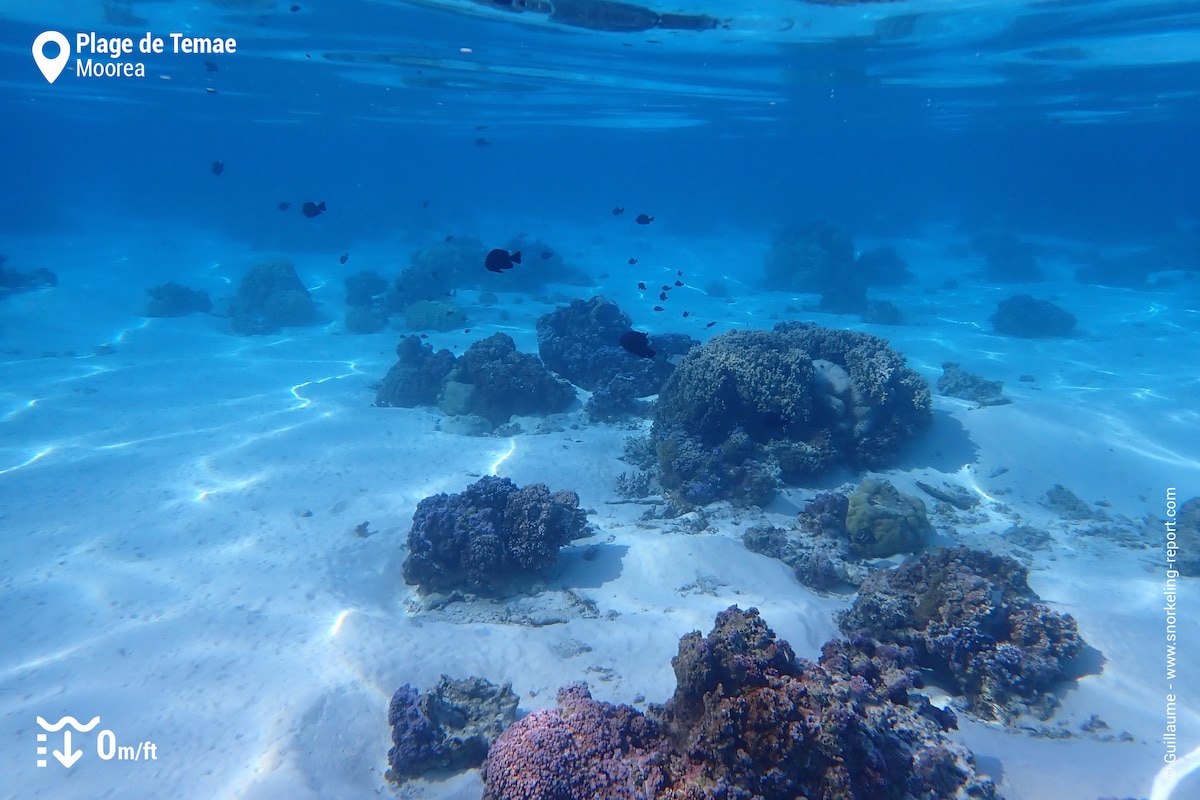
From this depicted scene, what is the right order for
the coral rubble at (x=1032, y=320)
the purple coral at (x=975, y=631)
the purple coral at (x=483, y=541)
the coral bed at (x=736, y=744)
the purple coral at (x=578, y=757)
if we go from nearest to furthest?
the coral bed at (x=736, y=744)
the purple coral at (x=578, y=757)
the purple coral at (x=975, y=631)
the purple coral at (x=483, y=541)
the coral rubble at (x=1032, y=320)

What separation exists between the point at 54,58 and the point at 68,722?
36885mm

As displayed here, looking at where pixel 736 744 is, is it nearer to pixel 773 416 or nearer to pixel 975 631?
pixel 975 631

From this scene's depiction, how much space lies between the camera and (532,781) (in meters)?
3.13

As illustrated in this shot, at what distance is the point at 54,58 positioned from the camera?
27672 millimetres

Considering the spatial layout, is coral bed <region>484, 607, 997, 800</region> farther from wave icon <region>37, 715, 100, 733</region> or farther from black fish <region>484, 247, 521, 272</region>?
black fish <region>484, 247, 521, 272</region>

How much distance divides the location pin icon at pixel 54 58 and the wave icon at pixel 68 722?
3014 centimetres

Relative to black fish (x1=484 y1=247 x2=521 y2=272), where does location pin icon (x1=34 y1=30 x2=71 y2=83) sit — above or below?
above

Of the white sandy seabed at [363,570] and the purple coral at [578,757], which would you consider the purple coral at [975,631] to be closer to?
the white sandy seabed at [363,570]

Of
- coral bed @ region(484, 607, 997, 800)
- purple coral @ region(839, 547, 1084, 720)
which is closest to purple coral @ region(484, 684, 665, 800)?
coral bed @ region(484, 607, 997, 800)

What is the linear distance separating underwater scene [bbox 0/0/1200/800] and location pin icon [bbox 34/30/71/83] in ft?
0.79

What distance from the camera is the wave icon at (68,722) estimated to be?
4.57 m

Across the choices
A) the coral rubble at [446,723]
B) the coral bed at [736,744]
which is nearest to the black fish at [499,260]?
the coral rubble at [446,723]

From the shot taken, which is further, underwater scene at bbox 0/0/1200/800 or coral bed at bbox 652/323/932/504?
coral bed at bbox 652/323/932/504

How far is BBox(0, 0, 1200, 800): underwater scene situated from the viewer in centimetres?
409
